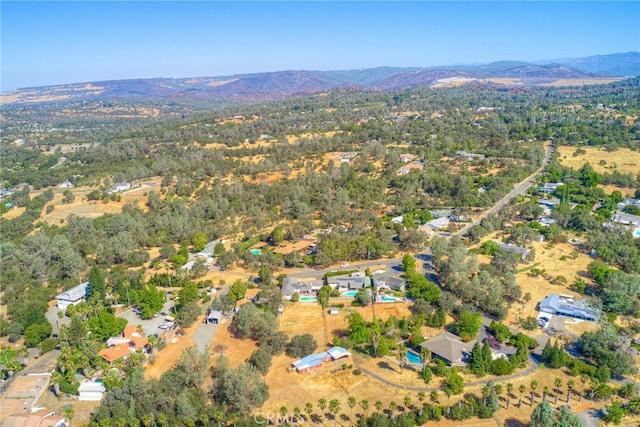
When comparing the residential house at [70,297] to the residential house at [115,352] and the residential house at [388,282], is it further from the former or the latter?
the residential house at [388,282]

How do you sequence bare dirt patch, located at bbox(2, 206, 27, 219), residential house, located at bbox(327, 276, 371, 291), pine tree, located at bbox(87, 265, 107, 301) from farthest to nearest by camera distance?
1. bare dirt patch, located at bbox(2, 206, 27, 219)
2. residential house, located at bbox(327, 276, 371, 291)
3. pine tree, located at bbox(87, 265, 107, 301)

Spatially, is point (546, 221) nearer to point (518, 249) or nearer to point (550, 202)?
point (550, 202)

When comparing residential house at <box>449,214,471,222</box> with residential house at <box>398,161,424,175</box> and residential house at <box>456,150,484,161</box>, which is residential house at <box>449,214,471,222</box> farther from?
residential house at <box>456,150,484,161</box>

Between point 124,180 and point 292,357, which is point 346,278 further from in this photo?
point 124,180

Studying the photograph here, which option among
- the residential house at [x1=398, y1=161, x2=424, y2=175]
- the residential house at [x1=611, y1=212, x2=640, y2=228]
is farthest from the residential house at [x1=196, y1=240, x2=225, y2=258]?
the residential house at [x1=611, y1=212, x2=640, y2=228]

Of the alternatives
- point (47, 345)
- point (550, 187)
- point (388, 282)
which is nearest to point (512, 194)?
point (550, 187)

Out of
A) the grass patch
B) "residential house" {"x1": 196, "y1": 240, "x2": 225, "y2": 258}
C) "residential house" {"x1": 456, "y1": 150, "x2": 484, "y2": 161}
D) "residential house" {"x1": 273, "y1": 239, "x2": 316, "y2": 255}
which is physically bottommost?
the grass patch
